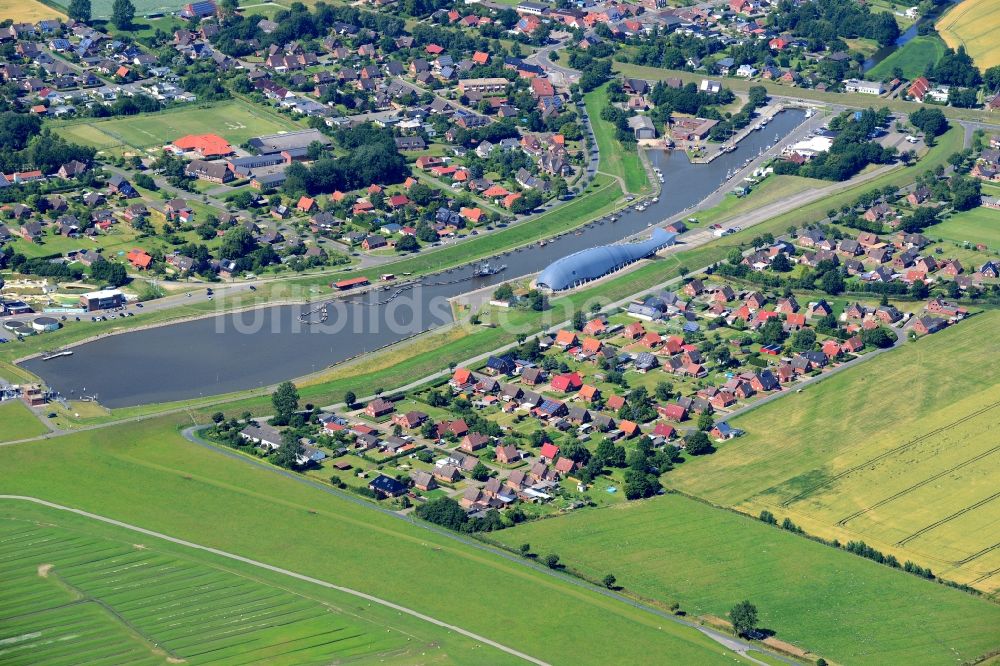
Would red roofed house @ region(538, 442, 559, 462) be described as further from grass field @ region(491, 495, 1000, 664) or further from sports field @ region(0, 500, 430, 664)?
sports field @ region(0, 500, 430, 664)

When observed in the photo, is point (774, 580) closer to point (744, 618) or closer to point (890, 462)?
point (744, 618)

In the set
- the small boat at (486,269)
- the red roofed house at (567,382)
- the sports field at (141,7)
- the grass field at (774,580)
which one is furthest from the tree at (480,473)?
the sports field at (141,7)

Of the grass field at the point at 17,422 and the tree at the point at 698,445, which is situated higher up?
the grass field at the point at 17,422

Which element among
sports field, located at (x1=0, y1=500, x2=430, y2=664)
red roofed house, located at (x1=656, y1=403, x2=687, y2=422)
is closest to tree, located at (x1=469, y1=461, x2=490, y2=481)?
red roofed house, located at (x1=656, y1=403, x2=687, y2=422)

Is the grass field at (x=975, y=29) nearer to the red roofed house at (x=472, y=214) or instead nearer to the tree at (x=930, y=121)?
the tree at (x=930, y=121)

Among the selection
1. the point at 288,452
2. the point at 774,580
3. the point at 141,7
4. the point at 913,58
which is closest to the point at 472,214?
the point at 288,452

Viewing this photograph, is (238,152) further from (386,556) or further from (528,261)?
(386,556)
